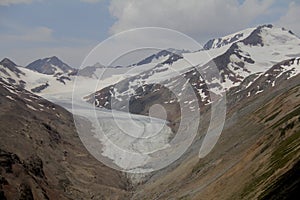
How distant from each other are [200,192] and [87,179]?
93093 mm

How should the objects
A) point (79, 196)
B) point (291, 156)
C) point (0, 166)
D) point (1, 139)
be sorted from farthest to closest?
1. point (1, 139)
2. point (79, 196)
3. point (0, 166)
4. point (291, 156)

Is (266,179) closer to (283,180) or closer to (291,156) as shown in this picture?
(291,156)

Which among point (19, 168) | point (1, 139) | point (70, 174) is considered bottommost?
point (70, 174)

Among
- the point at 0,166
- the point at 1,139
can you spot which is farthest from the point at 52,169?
the point at 0,166

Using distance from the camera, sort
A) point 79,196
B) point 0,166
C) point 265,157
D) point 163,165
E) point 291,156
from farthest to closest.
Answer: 1. point 163,165
2. point 79,196
3. point 0,166
4. point 265,157
5. point 291,156

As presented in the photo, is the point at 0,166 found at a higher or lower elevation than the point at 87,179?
higher

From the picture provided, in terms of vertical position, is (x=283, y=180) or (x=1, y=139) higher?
(x=1, y=139)

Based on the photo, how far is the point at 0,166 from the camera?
4793 inches

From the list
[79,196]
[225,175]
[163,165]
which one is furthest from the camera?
[163,165]

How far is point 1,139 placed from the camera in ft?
579

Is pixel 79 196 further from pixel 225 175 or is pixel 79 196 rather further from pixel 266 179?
pixel 266 179

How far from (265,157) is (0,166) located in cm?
6745

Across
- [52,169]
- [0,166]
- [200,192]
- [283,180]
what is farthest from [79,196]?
[283,180]

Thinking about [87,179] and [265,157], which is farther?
[87,179]
